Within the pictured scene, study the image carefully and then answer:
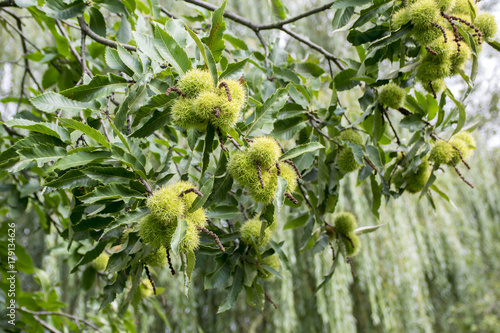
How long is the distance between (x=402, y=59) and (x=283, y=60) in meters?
0.42

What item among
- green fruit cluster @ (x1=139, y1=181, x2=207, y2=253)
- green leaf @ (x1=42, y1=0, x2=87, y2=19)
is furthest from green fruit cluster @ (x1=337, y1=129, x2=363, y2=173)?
green leaf @ (x1=42, y1=0, x2=87, y2=19)

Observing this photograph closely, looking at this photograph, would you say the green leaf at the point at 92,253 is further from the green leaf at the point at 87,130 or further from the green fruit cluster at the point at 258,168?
the green fruit cluster at the point at 258,168

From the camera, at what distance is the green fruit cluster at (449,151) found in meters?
1.13

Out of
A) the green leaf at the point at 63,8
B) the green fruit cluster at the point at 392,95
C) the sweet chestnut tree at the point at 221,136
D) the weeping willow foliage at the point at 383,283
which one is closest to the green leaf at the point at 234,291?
the sweet chestnut tree at the point at 221,136

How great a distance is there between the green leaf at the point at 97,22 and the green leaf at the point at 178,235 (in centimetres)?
78

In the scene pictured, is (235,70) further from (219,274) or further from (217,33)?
(219,274)

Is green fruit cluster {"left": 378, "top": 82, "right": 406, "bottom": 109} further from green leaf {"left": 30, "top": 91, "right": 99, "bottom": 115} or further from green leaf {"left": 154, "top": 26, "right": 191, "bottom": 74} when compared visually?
green leaf {"left": 30, "top": 91, "right": 99, "bottom": 115}

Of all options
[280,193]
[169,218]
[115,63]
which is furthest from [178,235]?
[115,63]

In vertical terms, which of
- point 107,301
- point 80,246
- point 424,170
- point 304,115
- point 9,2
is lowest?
point 107,301

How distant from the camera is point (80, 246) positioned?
1.49m

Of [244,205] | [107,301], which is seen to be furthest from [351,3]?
[107,301]

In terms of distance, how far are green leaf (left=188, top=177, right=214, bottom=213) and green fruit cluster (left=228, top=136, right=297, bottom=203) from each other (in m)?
0.08

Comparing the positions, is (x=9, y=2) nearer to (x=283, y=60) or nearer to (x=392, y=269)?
(x=283, y=60)

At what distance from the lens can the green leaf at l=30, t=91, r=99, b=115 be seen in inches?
35.5
